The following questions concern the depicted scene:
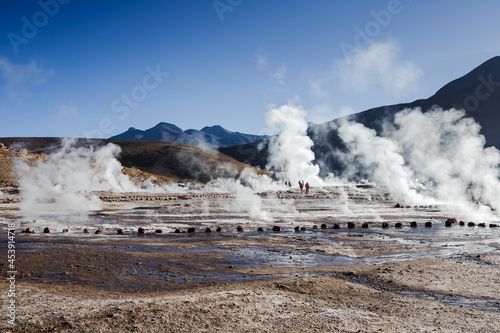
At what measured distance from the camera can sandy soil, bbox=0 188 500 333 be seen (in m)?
6.75

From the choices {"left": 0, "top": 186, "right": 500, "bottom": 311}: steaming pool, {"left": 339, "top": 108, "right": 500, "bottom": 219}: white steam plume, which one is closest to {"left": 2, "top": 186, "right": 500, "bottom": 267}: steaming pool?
{"left": 0, "top": 186, "right": 500, "bottom": 311}: steaming pool

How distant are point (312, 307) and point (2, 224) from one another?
72.8ft

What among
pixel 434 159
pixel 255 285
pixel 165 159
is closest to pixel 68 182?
pixel 255 285

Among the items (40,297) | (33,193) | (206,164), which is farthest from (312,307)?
(206,164)

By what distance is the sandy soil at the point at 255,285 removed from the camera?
6.75 m

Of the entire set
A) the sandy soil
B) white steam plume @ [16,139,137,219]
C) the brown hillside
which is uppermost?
the brown hillside

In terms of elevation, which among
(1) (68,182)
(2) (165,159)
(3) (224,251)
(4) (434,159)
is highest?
(2) (165,159)

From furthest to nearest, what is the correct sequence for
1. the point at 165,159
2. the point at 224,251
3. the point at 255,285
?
the point at 165,159
the point at 224,251
the point at 255,285

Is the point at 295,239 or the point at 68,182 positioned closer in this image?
the point at 295,239

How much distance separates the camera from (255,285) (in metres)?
9.23

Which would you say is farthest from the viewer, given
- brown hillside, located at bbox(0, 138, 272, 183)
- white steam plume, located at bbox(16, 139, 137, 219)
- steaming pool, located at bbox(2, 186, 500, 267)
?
brown hillside, located at bbox(0, 138, 272, 183)

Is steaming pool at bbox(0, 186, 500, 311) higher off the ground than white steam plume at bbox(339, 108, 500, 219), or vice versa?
white steam plume at bbox(339, 108, 500, 219)

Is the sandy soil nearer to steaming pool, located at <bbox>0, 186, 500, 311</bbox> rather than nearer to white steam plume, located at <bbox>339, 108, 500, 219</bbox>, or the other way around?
steaming pool, located at <bbox>0, 186, 500, 311</bbox>

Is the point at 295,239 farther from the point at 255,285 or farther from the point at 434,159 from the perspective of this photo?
the point at 434,159
